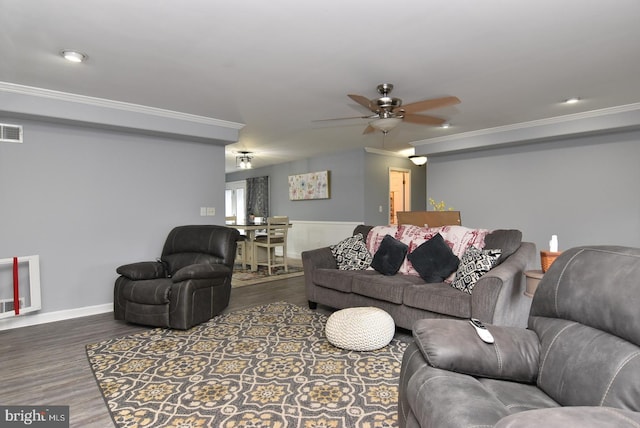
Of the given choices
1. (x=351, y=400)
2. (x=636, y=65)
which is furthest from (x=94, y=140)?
(x=636, y=65)

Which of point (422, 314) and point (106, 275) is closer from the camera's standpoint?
point (422, 314)

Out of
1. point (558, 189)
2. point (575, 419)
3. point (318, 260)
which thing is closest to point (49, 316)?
point (318, 260)

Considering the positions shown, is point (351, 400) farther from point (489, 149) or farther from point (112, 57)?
point (489, 149)

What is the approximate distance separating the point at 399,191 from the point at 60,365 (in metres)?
7.51

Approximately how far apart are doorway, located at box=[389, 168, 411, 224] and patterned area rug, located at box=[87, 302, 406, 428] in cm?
529

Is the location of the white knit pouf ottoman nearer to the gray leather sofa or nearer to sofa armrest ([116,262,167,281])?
the gray leather sofa

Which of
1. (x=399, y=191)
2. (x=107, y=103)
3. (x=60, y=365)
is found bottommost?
(x=60, y=365)

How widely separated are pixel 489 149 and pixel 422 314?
12.4 ft

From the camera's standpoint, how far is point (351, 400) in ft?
6.95

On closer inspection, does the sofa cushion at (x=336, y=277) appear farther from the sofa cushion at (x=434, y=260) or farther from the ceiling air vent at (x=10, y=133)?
the ceiling air vent at (x=10, y=133)

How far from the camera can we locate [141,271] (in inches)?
143

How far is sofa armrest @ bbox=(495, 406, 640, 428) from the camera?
76 centimetres

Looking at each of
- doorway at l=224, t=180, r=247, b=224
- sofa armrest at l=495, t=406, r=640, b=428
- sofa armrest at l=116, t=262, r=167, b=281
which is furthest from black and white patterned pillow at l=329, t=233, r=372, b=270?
doorway at l=224, t=180, r=247, b=224

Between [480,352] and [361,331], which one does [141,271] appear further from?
[480,352]
